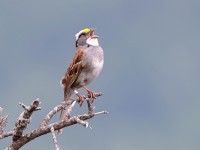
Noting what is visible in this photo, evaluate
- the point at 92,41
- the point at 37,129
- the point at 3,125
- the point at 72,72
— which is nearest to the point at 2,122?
the point at 3,125

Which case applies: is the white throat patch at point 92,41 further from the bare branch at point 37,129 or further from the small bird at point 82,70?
the bare branch at point 37,129

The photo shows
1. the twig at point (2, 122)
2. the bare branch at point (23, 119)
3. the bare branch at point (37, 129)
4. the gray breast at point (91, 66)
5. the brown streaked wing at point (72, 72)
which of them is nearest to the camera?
the bare branch at point (23, 119)

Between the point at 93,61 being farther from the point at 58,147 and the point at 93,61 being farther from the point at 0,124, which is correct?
the point at 58,147

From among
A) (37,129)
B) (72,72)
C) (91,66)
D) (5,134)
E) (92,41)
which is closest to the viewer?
(37,129)

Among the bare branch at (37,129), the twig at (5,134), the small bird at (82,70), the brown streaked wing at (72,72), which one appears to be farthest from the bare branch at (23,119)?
the brown streaked wing at (72,72)

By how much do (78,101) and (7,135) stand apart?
231 cm

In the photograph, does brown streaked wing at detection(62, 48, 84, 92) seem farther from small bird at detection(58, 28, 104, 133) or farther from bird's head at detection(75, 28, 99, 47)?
bird's head at detection(75, 28, 99, 47)

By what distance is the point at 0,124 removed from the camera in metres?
7.60

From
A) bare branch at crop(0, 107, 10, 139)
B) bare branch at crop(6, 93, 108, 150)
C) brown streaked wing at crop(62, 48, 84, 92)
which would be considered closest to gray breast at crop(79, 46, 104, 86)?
brown streaked wing at crop(62, 48, 84, 92)

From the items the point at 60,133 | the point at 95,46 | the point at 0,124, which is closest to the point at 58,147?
the point at 0,124

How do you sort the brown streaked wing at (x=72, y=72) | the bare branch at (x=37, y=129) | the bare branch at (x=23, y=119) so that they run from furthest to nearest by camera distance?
the brown streaked wing at (x=72, y=72) < the bare branch at (x=37, y=129) < the bare branch at (x=23, y=119)

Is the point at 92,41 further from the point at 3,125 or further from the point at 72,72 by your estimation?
the point at 3,125

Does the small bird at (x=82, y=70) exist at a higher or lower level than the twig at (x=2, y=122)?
higher

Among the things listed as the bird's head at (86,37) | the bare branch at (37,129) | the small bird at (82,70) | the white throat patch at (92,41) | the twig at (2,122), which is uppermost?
the bird's head at (86,37)
